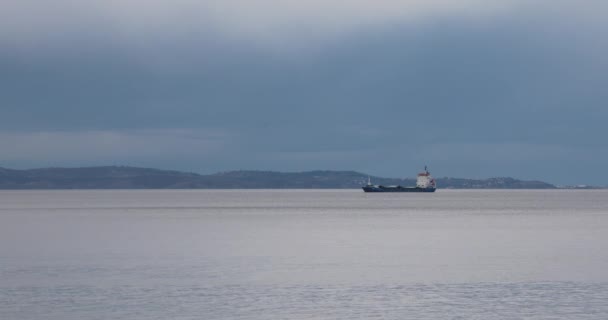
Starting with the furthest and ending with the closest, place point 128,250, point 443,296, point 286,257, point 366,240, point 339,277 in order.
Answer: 1. point 366,240
2. point 128,250
3. point 286,257
4. point 339,277
5. point 443,296

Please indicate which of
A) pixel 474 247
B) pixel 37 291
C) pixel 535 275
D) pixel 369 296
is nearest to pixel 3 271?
pixel 37 291

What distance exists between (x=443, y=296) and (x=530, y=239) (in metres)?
41.8

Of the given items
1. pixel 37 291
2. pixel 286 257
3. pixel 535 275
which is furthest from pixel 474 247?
pixel 37 291

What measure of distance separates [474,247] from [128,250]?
24829 mm

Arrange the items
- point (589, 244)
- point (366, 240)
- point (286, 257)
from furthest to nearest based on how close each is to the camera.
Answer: point (366, 240)
point (589, 244)
point (286, 257)

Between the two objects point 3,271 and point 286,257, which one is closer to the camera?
point 3,271

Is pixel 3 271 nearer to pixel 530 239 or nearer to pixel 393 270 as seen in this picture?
pixel 393 270

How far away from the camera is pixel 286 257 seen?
61094mm

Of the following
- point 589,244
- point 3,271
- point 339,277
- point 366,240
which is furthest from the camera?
point 366,240

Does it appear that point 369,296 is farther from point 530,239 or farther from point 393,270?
point 530,239

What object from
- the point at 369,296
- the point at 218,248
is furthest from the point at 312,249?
the point at 369,296

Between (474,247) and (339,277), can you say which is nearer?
(339,277)

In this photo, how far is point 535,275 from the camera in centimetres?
4819

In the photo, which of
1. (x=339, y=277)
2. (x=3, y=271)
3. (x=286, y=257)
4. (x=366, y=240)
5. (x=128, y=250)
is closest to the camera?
(x=339, y=277)
